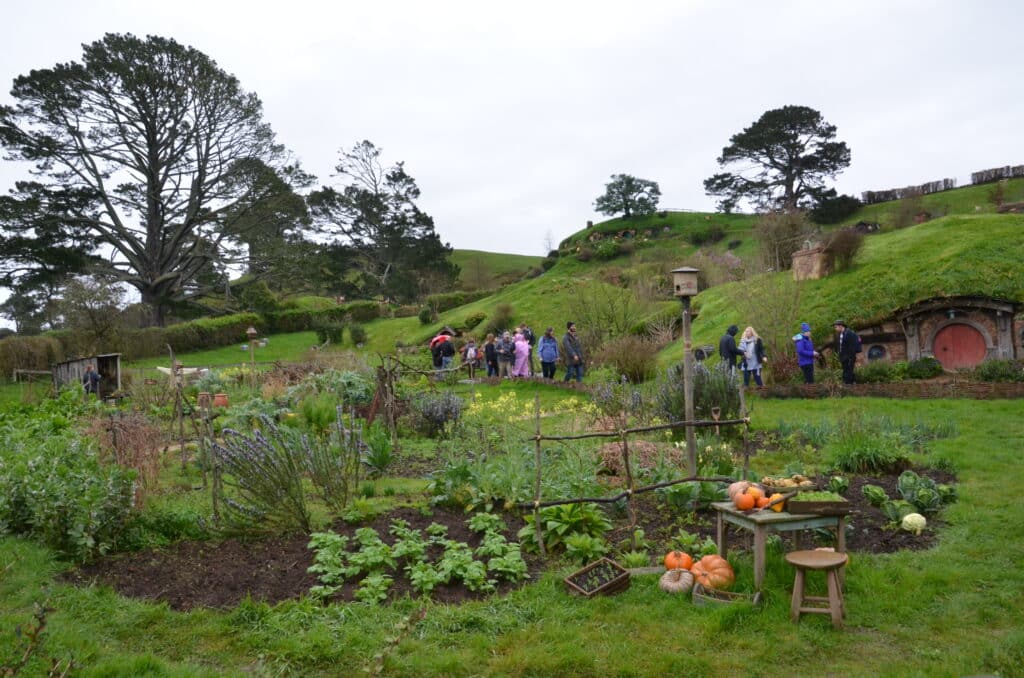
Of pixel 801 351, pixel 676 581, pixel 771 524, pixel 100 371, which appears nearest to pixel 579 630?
pixel 676 581

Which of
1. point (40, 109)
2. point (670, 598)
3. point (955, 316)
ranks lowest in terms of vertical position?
point (670, 598)

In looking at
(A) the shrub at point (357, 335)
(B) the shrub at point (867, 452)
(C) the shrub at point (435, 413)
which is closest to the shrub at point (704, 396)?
(B) the shrub at point (867, 452)

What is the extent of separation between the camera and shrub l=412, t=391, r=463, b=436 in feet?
36.6

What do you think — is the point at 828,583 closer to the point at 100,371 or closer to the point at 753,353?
the point at 753,353

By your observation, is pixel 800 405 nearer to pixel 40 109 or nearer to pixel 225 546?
pixel 225 546

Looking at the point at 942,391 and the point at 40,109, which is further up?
the point at 40,109

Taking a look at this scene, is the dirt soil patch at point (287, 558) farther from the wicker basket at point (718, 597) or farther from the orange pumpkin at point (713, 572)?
the wicker basket at point (718, 597)

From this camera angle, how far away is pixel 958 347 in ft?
55.4

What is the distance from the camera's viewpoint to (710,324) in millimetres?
22719

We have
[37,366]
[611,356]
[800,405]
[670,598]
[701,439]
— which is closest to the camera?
[670,598]

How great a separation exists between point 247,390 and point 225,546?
10805 mm

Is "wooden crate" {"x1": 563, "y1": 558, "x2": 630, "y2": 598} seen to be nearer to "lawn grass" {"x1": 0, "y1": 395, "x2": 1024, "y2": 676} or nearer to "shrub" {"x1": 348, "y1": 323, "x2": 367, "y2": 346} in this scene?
"lawn grass" {"x1": 0, "y1": 395, "x2": 1024, "y2": 676}

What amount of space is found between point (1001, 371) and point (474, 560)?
44.4 ft

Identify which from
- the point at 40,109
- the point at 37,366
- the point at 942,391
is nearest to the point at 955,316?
the point at 942,391
